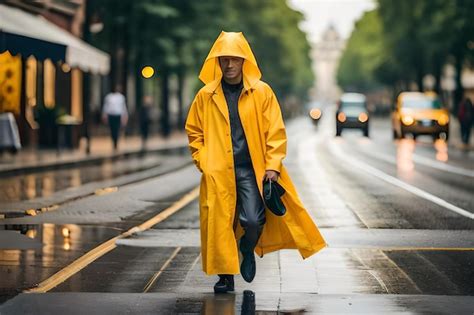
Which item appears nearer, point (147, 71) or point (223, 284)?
point (223, 284)

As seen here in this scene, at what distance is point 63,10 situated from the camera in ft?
130

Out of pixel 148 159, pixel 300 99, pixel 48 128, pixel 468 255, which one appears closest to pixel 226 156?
pixel 468 255

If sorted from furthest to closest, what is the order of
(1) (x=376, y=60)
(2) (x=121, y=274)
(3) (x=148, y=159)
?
1. (1) (x=376, y=60)
2. (3) (x=148, y=159)
3. (2) (x=121, y=274)

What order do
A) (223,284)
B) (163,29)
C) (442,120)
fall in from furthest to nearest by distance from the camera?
1. (163,29)
2. (442,120)
3. (223,284)

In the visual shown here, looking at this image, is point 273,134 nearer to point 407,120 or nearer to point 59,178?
point 59,178

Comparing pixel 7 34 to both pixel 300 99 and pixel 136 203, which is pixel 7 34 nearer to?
pixel 136 203

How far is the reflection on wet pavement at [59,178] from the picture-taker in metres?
19.4

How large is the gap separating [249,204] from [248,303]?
2.31ft

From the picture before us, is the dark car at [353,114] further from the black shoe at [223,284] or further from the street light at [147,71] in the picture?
the black shoe at [223,284]

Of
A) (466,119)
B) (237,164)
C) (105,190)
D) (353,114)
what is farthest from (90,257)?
(353,114)

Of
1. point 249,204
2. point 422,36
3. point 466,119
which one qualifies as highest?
point 422,36

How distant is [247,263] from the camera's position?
8805 mm

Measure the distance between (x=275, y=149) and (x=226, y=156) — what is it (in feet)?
1.14

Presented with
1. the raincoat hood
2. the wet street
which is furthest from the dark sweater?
the wet street
